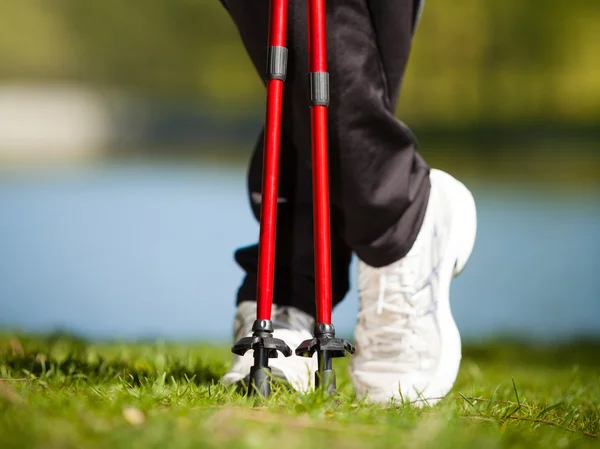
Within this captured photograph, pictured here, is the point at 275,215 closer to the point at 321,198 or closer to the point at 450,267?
the point at 321,198

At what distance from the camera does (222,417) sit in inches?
42.3

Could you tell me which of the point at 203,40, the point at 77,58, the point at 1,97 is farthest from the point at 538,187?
the point at 77,58

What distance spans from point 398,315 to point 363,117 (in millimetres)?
441

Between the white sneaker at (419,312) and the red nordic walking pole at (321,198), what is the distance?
25cm

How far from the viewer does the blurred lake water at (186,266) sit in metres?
6.32

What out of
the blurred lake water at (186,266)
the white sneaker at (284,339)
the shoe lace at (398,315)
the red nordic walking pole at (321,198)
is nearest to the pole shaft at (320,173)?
the red nordic walking pole at (321,198)

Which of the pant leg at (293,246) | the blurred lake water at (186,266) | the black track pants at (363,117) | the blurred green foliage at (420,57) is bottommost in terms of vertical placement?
the blurred lake water at (186,266)

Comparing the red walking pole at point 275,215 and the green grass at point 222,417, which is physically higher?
the red walking pole at point 275,215

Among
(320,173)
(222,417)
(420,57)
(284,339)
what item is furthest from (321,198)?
(420,57)

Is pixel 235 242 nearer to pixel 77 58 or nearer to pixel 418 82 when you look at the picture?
pixel 418 82

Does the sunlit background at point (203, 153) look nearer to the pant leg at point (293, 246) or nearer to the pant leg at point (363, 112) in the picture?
the pant leg at point (293, 246)

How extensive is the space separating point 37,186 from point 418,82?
18.6 m

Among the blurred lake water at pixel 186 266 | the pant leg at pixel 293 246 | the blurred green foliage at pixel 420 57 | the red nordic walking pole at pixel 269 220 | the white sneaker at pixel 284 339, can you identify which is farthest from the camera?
the blurred green foliage at pixel 420 57

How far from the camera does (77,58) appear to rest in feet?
114
